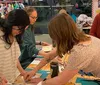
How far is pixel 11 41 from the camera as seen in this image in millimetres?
2035

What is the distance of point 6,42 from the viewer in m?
1.98

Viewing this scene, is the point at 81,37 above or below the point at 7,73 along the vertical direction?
above

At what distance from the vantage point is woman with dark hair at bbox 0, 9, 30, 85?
71.0 inches

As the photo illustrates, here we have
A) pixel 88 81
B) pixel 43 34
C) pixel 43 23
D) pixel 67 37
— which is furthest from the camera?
pixel 43 23

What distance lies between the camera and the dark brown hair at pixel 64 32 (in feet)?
5.06

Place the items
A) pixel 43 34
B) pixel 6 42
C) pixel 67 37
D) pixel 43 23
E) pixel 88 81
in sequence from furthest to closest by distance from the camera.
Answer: pixel 43 23 → pixel 43 34 → pixel 88 81 → pixel 6 42 → pixel 67 37

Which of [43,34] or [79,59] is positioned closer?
[79,59]

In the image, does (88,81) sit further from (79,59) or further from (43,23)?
(43,23)

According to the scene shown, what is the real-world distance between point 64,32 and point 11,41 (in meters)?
0.68

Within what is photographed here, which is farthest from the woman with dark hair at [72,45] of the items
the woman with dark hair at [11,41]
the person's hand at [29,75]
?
the person's hand at [29,75]

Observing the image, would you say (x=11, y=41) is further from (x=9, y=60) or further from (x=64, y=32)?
(x=64, y=32)

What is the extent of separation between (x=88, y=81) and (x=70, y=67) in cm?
60

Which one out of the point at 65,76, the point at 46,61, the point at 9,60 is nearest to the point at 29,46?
the point at 46,61

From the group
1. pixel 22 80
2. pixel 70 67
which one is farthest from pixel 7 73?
→ pixel 70 67
